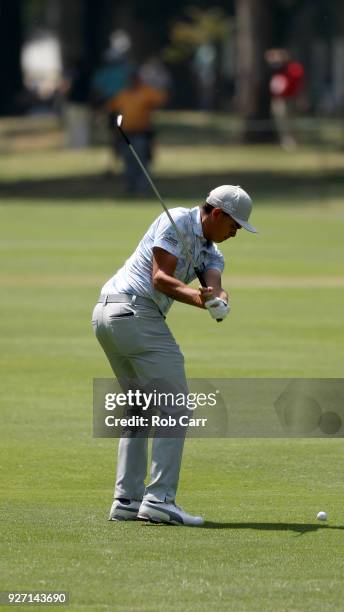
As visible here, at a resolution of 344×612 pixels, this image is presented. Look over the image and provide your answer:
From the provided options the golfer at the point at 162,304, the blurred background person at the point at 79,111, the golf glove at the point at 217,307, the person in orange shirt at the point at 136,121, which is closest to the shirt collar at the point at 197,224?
the golfer at the point at 162,304

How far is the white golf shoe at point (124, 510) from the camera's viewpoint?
9281 mm

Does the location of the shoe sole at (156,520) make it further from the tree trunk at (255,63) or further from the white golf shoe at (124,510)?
the tree trunk at (255,63)

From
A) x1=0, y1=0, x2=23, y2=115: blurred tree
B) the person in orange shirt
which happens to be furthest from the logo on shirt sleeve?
x1=0, y1=0, x2=23, y2=115: blurred tree

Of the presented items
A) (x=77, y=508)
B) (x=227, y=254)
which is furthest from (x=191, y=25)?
(x=77, y=508)

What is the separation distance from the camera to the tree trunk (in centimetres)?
4722

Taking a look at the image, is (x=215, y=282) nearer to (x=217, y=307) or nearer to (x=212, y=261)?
(x=212, y=261)

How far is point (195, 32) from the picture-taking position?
231 ft

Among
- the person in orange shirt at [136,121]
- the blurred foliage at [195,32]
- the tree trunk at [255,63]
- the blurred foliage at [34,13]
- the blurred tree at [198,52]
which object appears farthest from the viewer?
the blurred foliage at [34,13]

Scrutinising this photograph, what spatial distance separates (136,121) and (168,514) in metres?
29.3

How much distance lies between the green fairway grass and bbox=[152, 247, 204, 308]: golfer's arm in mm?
1302

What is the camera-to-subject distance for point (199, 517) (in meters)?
9.18

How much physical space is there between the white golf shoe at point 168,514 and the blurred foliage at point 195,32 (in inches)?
2443

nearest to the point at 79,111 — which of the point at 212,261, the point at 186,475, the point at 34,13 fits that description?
the point at 186,475

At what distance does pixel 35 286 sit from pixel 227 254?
565 centimetres
